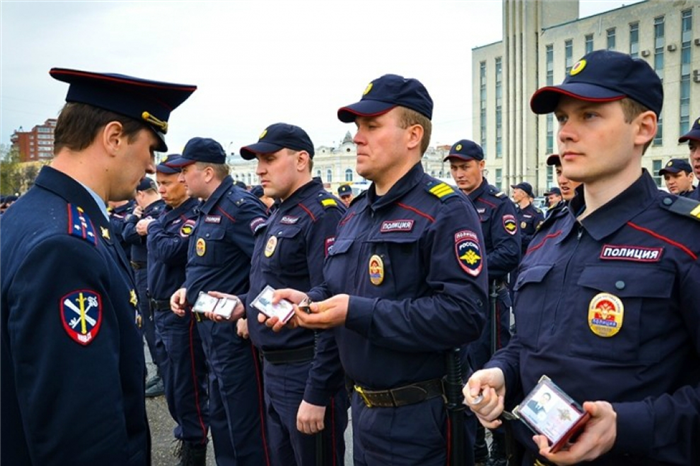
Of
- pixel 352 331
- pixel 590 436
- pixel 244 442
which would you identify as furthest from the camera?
pixel 244 442

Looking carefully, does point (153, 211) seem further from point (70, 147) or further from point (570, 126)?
point (570, 126)

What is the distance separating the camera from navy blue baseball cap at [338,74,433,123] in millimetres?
2709

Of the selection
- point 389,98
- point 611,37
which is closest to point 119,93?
point 389,98

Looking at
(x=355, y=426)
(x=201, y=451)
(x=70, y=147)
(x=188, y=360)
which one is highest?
(x=70, y=147)

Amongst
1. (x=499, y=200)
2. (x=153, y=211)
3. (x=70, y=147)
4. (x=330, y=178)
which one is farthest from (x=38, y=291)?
(x=330, y=178)

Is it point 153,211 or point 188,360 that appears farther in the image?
point 153,211

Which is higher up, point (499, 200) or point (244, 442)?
point (499, 200)

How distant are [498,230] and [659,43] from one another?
146 ft

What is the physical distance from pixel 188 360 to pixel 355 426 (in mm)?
2621

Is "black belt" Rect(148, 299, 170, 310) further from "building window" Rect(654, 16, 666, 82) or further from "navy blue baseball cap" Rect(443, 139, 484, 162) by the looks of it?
"building window" Rect(654, 16, 666, 82)

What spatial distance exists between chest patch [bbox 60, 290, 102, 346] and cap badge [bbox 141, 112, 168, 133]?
742mm

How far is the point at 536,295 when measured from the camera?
6.49 ft

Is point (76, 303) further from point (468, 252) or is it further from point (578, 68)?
point (578, 68)

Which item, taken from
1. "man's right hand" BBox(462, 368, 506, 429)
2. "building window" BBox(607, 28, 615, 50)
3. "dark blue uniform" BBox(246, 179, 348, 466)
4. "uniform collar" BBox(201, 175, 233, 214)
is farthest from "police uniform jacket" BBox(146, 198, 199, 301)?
"building window" BBox(607, 28, 615, 50)
